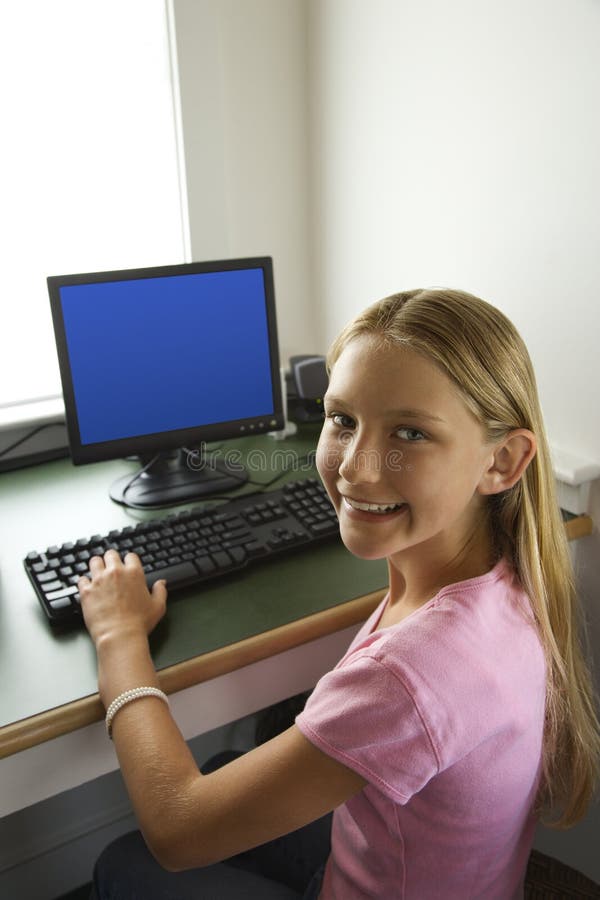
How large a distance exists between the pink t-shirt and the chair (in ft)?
0.63

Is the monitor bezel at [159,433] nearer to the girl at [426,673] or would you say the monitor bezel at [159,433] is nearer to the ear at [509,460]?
the girl at [426,673]

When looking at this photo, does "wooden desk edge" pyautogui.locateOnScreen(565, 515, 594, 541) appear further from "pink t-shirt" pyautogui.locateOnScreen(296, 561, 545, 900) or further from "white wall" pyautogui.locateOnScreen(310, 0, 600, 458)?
"pink t-shirt" pyautogui.locateOnScreen(296, 561, 545, 900)

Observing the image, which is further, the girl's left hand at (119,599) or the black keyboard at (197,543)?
the black keyboard at (197,543)

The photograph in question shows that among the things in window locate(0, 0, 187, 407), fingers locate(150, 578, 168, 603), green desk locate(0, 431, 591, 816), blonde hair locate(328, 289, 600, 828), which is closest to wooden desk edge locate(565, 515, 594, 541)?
green desk locate(0, 431, 591, 816)

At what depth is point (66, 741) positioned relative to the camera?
92 centimetres

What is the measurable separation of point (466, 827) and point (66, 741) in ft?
1.53

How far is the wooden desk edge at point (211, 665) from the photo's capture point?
863 millimetres

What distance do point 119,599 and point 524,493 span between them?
0.53 m

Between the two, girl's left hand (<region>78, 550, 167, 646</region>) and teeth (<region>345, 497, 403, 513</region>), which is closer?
teeth (<region>345, 497, 403, 513</region>)

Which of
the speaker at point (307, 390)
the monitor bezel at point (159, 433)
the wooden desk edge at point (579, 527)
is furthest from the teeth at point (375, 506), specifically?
the speaker at point (307, 390)

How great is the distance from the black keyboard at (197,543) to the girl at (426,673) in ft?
0.49

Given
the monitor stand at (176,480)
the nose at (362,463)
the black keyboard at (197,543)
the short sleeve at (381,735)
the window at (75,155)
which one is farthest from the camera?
the window at (75,155)

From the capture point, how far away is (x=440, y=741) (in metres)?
→ 0.71

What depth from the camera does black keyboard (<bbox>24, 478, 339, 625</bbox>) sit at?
108 cm
